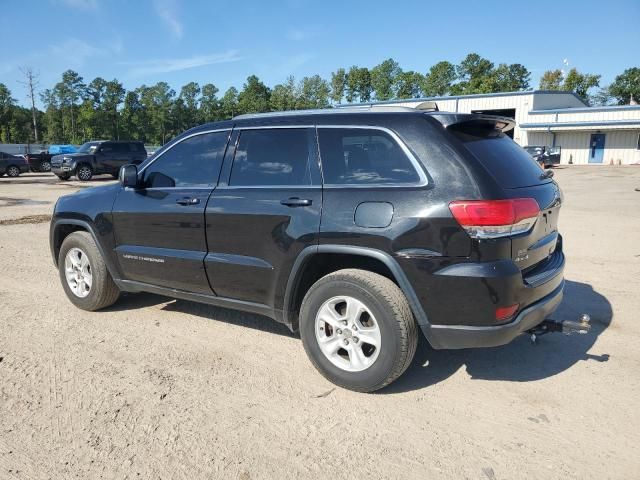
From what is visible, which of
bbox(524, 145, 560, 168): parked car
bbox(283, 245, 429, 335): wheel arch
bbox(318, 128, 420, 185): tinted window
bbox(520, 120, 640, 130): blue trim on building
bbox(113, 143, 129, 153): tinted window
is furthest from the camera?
bbox(520, 120, 640, 130): blue trim on building

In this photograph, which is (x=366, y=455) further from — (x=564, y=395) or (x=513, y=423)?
(x=564, y=395)

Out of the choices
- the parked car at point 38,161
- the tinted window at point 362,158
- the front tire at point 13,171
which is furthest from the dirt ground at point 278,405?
the parked car at point 38,161

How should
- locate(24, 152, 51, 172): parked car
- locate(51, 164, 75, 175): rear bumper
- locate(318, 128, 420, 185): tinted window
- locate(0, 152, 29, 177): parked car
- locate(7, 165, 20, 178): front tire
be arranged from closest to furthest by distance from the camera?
locate(318, 128, 420, 185): tinted window < locate(51, 164, 75, 175): rear bumper < locate(0, 152, 29, 177): parked car < locate(7, 165, 20, 178): front tire < locate(24, 152, 51, 172): parked car

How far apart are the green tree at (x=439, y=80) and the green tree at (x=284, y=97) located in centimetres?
2569

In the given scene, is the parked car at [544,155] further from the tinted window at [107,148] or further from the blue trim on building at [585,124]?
the tinted window at [107,148]

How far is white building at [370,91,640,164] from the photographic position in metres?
42.2

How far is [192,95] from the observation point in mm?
101312

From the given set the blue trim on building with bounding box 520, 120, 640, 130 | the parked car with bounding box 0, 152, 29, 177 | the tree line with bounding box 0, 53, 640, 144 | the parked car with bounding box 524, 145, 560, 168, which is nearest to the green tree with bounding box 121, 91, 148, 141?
the tree line with bounding box 0, 53, 640, 144

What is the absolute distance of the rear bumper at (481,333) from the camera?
298 centimetres

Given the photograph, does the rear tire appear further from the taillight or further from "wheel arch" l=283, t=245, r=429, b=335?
the taillight

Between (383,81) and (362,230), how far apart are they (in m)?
103

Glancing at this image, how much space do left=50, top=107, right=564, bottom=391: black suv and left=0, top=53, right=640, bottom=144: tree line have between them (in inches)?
3401

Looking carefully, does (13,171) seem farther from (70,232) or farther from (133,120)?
(133,120)

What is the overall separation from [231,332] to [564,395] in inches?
105
